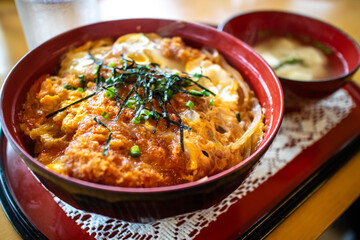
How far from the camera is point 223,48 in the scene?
2.06 meters

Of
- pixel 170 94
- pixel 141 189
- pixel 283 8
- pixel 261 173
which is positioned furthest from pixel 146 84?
pixel 283 8

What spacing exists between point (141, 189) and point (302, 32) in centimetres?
230

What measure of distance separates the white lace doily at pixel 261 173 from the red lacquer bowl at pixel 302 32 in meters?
0.27


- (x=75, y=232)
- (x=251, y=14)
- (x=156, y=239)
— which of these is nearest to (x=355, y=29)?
(x=251, y=14)

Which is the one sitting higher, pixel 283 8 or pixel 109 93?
pixel 109 93

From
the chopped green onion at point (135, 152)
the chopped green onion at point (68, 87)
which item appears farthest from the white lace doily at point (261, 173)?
the chopped green onion at point (68, 87)

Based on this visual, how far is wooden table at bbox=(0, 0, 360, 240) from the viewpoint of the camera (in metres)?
1.61

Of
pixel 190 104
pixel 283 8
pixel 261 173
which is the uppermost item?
pixel 190 104

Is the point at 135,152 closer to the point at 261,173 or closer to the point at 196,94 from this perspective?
the point at 196,94

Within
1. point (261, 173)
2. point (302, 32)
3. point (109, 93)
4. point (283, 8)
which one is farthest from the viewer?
point (283, 8)

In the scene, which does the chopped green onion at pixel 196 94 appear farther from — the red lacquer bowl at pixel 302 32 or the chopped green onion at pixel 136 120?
the red lacquer bowl at pixel 302 32

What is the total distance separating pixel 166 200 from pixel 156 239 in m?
0.38

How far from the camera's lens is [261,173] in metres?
1.80

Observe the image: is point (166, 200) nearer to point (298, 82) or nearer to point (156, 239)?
point (156, 239)
